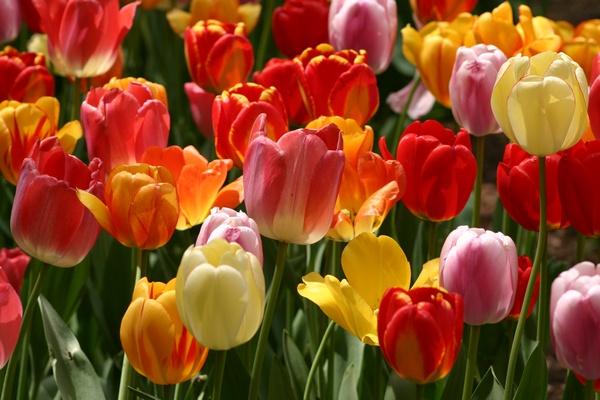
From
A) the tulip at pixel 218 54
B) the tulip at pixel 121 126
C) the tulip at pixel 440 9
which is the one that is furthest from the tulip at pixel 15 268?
the tulip at pixel 440 9

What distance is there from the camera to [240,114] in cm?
138

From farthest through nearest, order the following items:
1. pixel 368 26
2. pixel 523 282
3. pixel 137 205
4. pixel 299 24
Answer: pixel 299 24, pixel 368 26, pixel 523 282, pixel 137 205

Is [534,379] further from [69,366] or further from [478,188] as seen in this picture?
[69,366]

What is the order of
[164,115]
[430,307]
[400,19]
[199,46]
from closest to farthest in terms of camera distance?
1. [430,307]
2. [164,115]
3. [199,46]
4. [400,19]

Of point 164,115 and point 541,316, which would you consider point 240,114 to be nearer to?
point 164,115

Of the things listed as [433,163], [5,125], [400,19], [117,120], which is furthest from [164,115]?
[400,19]

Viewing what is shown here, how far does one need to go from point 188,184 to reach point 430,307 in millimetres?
432

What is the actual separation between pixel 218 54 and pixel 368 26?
0.95 feet

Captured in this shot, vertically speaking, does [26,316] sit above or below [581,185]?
below

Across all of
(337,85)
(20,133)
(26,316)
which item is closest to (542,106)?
(337,85)

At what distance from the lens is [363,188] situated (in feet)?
4.30

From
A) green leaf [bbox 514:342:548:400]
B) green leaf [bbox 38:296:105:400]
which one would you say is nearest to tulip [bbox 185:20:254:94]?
green leaf [bbox 38:296:105:400]

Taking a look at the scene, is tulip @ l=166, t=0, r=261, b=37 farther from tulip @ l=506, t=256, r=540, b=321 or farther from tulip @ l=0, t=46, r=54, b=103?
tulip @ l=506, t=256, r=540, b=321

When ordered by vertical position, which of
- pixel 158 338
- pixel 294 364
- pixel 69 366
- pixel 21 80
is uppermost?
pixel 158 338
